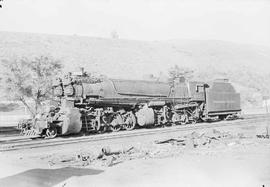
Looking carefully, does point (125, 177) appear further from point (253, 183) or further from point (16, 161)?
point (16, 161)

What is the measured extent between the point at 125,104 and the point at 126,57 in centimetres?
5399

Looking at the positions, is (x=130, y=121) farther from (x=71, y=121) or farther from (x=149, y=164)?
(x=149, y=164)

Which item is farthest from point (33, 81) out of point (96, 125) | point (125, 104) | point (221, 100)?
point (221, 100)

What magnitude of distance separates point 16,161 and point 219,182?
6823 mm

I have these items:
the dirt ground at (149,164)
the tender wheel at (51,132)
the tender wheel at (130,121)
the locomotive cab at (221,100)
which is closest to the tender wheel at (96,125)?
the tender wheel at (130,121)

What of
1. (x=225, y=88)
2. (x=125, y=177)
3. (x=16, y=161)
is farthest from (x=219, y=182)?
(x=225, y=88)

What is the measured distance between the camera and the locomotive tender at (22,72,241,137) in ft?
61.3

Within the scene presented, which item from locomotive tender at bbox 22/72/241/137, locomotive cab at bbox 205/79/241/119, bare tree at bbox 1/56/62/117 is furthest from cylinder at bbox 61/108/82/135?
bare tree at bbox 1/56/62/117

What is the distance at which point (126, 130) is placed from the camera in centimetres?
2206

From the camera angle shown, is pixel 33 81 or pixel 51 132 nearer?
pixel 51 132

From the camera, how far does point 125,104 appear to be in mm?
22078

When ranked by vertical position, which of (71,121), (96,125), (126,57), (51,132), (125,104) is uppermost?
(126,57)

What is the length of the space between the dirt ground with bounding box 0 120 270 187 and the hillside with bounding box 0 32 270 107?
36515 millimetres

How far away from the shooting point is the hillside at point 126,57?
210 feet
